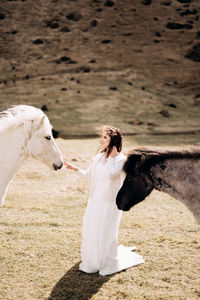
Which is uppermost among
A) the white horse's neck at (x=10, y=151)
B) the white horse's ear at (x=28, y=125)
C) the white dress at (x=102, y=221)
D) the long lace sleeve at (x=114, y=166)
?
the white horse's ear at (x=28, y=125)

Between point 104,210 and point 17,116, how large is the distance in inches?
68.0

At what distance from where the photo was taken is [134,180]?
4109mm

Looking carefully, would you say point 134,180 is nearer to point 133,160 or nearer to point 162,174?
point 133,160

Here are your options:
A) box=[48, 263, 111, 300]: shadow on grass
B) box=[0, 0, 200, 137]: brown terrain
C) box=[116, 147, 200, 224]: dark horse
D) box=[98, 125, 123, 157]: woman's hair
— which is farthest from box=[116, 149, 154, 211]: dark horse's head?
box=[0, 0, 200, 137]: brown terrain

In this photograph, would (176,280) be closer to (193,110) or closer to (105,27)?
(193,110)

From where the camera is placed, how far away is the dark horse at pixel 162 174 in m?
4.08

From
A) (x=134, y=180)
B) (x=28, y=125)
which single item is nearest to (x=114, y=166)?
(x=134, y=180)

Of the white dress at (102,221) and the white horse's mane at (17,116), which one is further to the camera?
the white dress at (102,221)

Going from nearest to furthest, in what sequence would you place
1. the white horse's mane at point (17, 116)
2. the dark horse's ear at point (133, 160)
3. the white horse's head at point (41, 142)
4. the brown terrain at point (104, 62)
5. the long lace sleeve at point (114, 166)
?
the dark horse's ear at point (133, 160) < the white horse's mane at point (17, 116) < the white horse's head at point (41, 142) < the long lace sleeve at point (114, 166) < the brown terrain at point (104, 62)

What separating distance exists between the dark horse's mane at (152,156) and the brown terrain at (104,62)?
42.2 feet

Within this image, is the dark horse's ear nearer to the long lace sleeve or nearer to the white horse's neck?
the long lace sleeve

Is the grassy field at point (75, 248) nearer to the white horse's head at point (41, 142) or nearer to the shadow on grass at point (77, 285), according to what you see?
the shadow on grass at point (77, 285)

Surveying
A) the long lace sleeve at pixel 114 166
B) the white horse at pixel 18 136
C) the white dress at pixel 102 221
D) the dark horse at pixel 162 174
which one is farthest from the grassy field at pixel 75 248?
the long lace sleeve at pixel 114 166

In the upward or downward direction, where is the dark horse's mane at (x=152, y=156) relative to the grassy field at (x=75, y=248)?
upward
